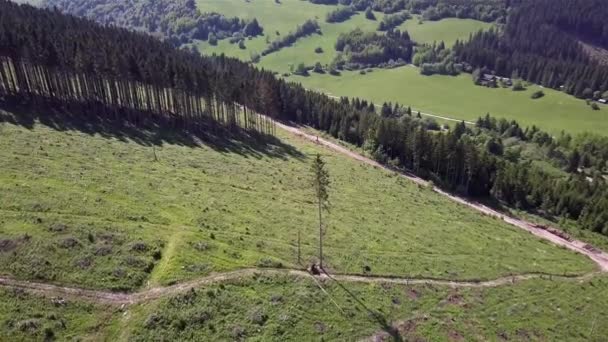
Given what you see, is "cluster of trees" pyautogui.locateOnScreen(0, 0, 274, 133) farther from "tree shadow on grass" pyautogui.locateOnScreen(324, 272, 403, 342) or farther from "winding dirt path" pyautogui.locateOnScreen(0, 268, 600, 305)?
"tree shadow on grass" pyautogui.locateOnScreen(324, 272, 403, 342)

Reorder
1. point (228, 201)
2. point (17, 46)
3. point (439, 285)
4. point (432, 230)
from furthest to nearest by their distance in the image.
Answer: point (17, 46)
point (432, 230)
point (228, 201)
point (439, 285)

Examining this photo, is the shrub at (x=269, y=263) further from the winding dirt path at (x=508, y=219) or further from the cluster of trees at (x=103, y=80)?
the cluster of trees at (x=103, y=80)

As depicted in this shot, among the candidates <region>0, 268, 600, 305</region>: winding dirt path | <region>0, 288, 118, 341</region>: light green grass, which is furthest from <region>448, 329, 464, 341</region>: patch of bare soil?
<region>0, 288, 118, 341</region>: light green grass

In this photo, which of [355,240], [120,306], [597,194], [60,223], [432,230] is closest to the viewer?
[120,306]

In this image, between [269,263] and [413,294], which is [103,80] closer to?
[269,263]

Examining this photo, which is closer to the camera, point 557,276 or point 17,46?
point 557,276

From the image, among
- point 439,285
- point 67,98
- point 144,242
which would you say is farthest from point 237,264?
point 67,98

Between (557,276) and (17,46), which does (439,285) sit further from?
(17,46)

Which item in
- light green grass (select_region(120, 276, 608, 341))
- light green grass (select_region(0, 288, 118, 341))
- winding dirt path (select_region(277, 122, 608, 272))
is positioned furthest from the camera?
winding dirt path (select_region(277, 122, 608, 272))
